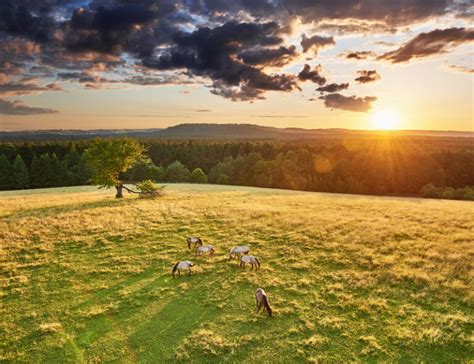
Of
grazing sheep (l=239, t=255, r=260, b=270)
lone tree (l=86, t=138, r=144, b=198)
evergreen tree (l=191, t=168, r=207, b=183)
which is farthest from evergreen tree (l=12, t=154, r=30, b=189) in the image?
grazing sheep (l=239, t=255, r=260, b=270)

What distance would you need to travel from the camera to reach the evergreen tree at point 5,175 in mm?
90656

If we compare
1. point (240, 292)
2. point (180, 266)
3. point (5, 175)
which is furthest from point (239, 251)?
point (5, 175)

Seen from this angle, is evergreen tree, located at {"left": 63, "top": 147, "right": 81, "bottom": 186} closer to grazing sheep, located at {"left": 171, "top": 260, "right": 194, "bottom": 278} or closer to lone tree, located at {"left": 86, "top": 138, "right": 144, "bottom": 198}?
lone tree, located at {"left": 86, "top": 138, "right": 144, "bottom": 198}

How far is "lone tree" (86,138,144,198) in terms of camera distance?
45.8 metres

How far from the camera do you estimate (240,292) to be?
17.0 metres

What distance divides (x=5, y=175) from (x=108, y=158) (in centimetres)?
6445

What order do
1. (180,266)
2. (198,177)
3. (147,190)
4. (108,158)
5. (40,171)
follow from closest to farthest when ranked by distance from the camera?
(180,266)
(108,158)
(147,190)
(40,171)
(198,177)

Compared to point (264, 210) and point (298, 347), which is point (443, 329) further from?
point (264, 210)

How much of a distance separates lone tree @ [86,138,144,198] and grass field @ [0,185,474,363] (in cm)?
1591

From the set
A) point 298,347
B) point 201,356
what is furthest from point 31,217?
point 298,347

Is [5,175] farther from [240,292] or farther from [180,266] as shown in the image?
[240,292]

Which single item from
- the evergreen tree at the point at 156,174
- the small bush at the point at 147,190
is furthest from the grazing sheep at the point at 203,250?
the evergreen tree at the point at 156,174

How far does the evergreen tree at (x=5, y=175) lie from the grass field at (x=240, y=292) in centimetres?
7351

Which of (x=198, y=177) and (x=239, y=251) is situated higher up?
(x=239, y=251)
